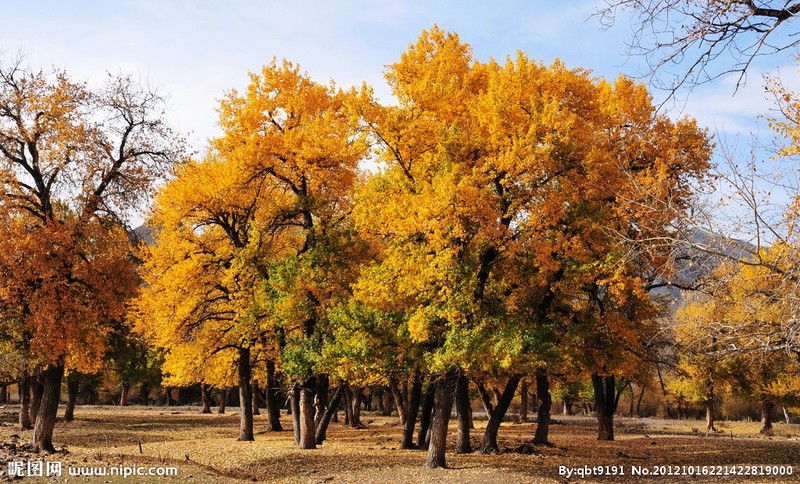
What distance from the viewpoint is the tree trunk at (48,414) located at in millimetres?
20016

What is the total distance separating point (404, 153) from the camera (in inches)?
767

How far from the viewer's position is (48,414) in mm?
20141

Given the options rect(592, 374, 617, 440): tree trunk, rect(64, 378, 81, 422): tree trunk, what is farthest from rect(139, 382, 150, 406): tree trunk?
rect(592, 374, 617, 440): tree trunk

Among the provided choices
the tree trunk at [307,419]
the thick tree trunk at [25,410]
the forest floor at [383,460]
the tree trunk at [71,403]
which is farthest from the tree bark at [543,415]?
the tree trunk at [71,403]

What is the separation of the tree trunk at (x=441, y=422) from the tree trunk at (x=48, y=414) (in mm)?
A: 11606

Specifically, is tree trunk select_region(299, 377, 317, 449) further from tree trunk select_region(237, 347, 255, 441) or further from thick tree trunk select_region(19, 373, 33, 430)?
thick tree trunk select_region(19, 373, 33, 430)

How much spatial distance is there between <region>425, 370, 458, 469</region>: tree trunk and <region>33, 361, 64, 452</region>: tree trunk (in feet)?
38.1

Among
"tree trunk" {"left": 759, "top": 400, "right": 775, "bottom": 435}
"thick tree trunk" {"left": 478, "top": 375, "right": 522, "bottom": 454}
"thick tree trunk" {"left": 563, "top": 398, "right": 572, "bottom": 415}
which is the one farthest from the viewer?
"thick tree trunk" {"left": 563, "top": 398, "right": 572, "bottom": 415}

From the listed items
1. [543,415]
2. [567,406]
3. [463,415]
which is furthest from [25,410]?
[567,406]

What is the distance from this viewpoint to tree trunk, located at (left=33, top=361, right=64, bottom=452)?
65.7 feet

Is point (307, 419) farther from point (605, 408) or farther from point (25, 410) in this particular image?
point (25, 410)

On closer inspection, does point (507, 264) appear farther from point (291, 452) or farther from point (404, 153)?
point (291, 452)

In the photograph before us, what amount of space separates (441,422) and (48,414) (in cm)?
1224

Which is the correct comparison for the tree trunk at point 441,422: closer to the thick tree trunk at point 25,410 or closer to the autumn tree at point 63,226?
the autumn tree at point 63,226
